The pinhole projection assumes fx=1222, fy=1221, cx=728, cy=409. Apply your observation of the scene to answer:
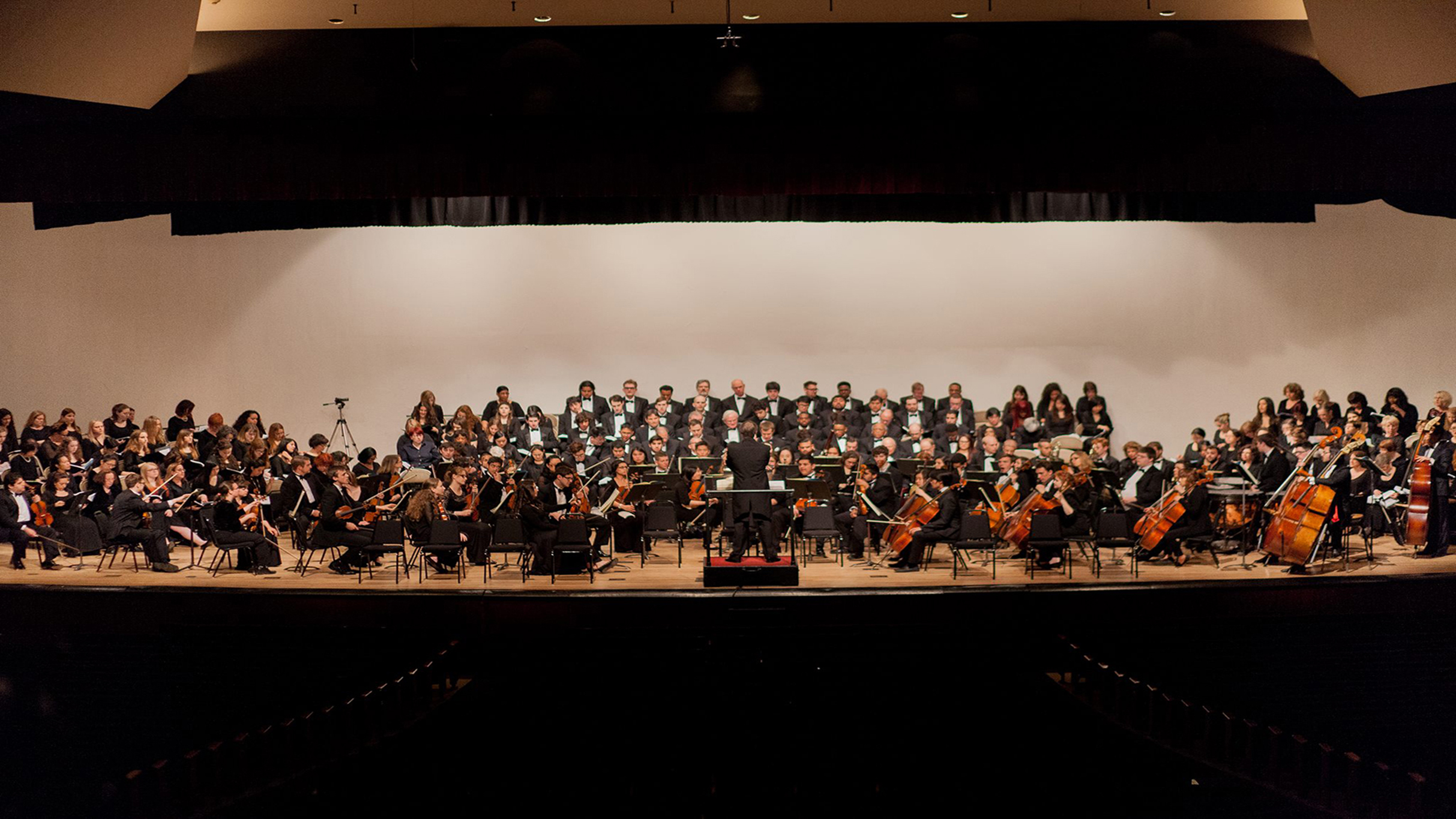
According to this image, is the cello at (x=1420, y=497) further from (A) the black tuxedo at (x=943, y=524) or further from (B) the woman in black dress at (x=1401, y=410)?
(A) the black tuxedo at (x=943, y=524)

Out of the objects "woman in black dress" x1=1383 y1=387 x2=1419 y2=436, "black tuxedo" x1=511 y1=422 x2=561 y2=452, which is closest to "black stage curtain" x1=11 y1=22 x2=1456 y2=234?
"woman in black dress" x1=1383 y1=387 x2=1419 y2=436

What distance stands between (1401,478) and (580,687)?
7.35 m

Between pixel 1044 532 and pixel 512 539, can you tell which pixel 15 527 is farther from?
pixel 1044 532

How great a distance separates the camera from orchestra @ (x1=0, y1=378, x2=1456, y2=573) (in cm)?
977

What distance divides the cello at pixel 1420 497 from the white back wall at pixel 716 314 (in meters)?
4.50

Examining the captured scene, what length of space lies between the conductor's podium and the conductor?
0.27m

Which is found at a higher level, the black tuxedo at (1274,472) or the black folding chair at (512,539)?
the black tuxedo at (1274,472)

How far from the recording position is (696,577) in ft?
31.6

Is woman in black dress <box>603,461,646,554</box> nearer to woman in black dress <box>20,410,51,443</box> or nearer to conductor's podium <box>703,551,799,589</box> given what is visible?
conductor's podium <box>703,551,799,589</box>

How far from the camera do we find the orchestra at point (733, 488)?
32.1 feet

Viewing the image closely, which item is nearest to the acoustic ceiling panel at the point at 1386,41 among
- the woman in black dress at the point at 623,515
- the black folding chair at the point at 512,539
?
the woman in black dress at the point at 623,515

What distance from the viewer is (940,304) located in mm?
15102

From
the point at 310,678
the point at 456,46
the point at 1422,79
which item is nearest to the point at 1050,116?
the point at 1422,79

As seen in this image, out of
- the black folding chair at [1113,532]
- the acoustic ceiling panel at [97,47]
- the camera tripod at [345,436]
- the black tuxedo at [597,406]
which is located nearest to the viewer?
the acoustic ceiling panel at [97,47]
